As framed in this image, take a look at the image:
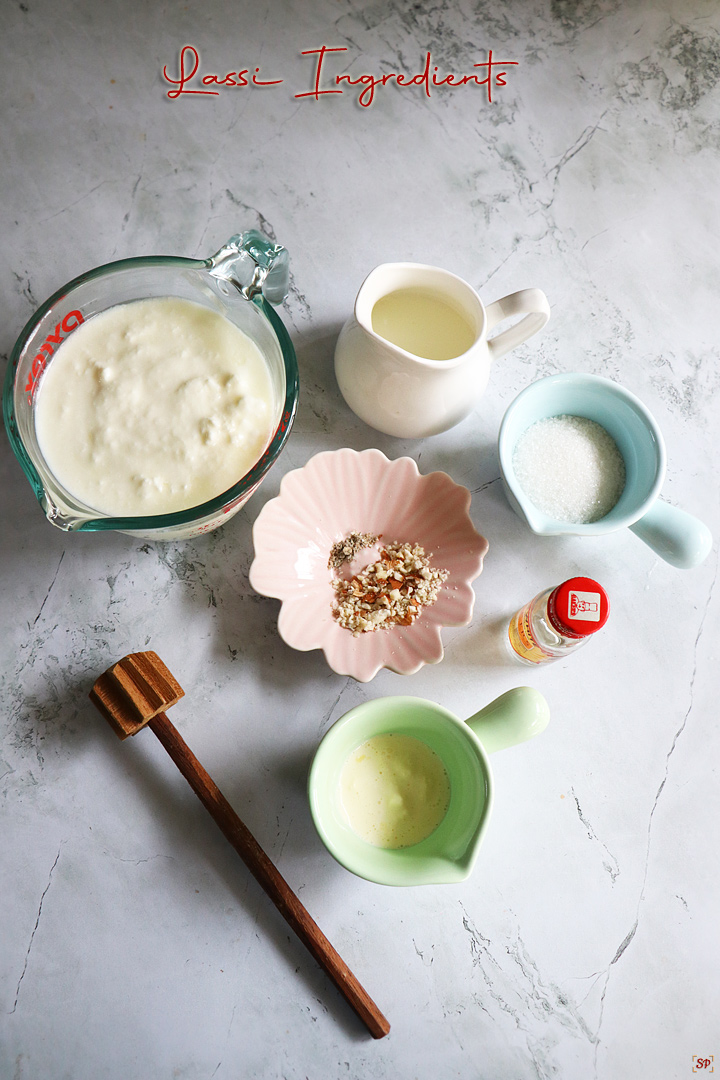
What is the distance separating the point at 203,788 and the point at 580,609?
51 centimetres

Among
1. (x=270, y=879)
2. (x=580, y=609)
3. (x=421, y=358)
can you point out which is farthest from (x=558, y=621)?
(x=270, y=879)

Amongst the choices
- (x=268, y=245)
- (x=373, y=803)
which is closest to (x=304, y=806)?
(x=373, y=803)

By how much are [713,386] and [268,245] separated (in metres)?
0.69

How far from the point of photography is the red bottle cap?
0.90 m

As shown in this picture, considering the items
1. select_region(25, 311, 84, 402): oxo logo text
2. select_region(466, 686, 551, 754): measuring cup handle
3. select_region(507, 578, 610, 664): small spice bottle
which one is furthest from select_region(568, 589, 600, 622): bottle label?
select_region(25, 311, 84, 402): oxo logo text

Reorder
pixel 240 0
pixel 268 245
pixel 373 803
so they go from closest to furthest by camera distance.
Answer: pixel 268 245 < pixel 373 803 < pixel 240 0

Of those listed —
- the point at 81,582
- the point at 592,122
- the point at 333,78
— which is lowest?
the point at 81,582

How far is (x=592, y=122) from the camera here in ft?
3.80

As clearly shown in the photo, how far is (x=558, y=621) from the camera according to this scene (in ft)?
2.99

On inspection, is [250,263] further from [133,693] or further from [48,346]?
[133,693]

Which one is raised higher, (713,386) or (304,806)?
(713,386)

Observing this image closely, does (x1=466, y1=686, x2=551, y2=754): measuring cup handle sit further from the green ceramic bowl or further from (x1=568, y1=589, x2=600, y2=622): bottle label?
(x1=568, y1=589, x2=600, y2=622): bottle label

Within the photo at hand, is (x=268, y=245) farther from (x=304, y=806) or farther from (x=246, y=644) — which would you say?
(x=304, y=806)

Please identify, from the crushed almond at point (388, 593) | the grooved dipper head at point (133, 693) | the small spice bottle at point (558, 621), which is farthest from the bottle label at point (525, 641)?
the grooved dipper head at point (133, 693)
